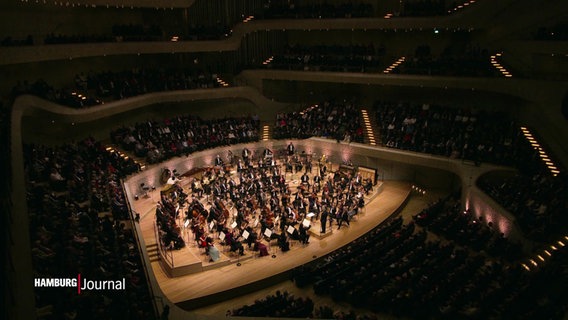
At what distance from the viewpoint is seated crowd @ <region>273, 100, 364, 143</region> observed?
24416 mm

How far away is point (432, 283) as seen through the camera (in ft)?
39.3

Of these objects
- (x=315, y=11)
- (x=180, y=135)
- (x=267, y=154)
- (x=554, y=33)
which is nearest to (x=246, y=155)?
(x=267, y=154)

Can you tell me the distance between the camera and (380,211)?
18.9 m

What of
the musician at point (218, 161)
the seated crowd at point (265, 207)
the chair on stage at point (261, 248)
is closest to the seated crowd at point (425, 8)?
the seated crowd at point (265, 207)

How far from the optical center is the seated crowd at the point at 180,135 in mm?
21688

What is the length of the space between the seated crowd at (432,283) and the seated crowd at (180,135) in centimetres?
1110

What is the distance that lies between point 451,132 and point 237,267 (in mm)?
13034

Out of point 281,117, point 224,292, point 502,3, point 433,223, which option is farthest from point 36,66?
point 502,3

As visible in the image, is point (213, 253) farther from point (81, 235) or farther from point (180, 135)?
point (180, 135)

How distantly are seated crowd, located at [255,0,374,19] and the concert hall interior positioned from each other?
140mm

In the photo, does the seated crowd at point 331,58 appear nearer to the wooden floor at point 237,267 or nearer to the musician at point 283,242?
the wooden floor at point 237,267

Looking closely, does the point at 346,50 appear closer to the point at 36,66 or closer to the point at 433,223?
the point at 433,223

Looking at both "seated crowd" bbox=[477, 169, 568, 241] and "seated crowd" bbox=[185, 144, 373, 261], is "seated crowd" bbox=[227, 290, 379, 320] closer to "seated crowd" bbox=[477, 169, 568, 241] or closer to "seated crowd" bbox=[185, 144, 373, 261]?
"seated crowd" bbox=[185, 144, 373, 261]

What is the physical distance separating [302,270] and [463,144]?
1114cm
